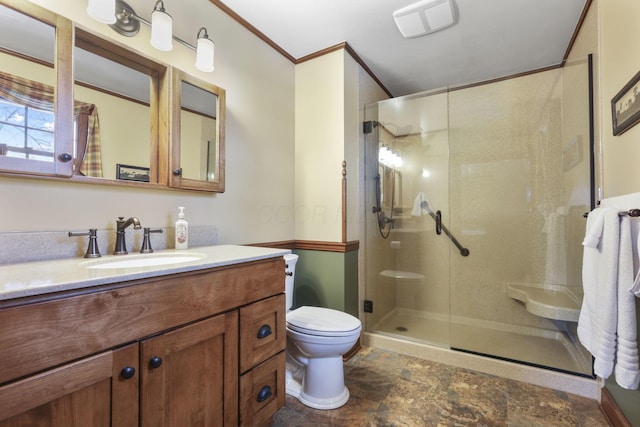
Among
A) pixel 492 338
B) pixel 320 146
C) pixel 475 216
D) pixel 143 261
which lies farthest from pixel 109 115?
pixel 492 338

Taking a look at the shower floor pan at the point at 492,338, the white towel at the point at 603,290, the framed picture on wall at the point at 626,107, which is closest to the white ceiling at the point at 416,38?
the framed picture on wall at the point at 626,107

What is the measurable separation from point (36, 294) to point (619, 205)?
1.98 metres

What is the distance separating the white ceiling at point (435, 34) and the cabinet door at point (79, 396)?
1.92 m

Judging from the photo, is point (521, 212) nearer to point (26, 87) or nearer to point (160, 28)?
point (160, 28)

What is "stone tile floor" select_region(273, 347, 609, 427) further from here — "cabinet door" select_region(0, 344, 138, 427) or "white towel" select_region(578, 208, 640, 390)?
"cabinet door" select_region(0, 344, 138, 427)

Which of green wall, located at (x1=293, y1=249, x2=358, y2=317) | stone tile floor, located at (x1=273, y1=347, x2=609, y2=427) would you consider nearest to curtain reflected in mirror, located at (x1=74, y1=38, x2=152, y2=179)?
green wall, located at (x1=293, y1=249, x2=358, y2=317)

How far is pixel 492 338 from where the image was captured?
228 centimetres

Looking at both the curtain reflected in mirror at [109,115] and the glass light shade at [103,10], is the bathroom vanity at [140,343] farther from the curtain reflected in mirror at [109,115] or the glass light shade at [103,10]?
the glass light shade at [103,10]

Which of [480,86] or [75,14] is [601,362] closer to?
[480,86]

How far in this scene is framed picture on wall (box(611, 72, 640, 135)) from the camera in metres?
1.11

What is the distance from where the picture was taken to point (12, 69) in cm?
100

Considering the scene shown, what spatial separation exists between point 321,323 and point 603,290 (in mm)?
1213

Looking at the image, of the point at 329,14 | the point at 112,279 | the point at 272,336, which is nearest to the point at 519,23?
the point at 329,14

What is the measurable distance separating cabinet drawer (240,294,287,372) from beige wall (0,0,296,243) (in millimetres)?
628
